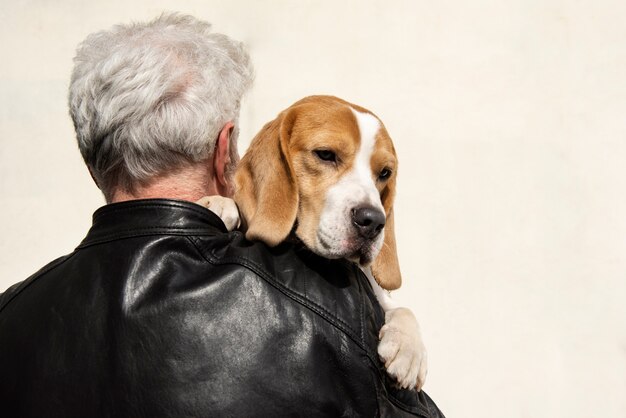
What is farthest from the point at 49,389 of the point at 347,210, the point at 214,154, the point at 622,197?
the point at 622,197

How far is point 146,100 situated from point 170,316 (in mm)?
629

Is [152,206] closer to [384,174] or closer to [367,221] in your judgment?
[367,221]

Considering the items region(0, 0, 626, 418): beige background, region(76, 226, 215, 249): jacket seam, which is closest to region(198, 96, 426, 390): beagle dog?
region(76, 226, 215, 249): jacket seam

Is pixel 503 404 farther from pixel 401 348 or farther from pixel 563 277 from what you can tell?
pixel 401 348

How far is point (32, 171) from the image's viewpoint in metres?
4.96

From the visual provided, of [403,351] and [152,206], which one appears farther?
[403,351]

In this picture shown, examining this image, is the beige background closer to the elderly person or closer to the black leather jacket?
the elderly person

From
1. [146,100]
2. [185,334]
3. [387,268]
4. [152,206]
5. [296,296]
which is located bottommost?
[387,268]

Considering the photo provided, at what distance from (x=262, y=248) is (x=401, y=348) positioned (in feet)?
1.66

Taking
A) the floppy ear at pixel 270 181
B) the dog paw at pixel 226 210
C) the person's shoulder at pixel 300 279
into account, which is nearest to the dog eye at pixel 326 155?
the floppy ear at pixel 270 181

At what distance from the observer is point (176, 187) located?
2.27 m

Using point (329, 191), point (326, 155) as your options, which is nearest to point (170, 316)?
point (329, 191)

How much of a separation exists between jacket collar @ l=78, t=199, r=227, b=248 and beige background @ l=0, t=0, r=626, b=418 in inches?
112

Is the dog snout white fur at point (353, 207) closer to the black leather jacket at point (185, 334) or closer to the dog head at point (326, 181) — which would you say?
the dog head at point (326, 181)
